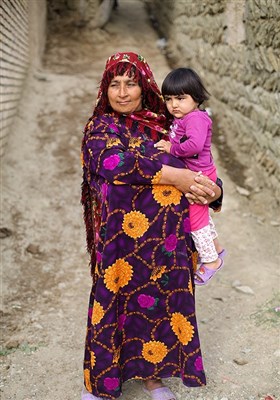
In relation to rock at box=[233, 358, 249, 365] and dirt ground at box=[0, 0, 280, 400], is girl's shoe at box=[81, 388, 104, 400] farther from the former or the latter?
rock at box=[233, 358, 249, 365]

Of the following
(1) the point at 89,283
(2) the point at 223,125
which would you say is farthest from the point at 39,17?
(1) the point at 89,283

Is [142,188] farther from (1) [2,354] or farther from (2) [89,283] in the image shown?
(2) [89,283]

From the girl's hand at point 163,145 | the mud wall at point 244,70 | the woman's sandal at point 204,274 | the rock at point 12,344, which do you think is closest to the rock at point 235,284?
the mud wall at point 244,70

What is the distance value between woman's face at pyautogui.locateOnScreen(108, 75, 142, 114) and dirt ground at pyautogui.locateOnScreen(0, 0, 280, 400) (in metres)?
1.48

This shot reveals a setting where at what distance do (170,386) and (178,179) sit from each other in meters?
1.24

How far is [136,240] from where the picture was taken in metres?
2.22

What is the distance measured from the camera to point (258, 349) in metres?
3.06

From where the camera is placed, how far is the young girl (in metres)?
2.14

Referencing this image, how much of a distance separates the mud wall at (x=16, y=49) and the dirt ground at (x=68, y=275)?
256 mm

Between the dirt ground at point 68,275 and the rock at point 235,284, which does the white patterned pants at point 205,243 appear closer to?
the dirt ground at point 68,275

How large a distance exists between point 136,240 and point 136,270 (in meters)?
0.14

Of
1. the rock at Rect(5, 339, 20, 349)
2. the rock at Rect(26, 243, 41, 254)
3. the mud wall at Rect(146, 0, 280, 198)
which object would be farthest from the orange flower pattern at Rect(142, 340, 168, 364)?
the mud wall at Rect(146, 0, 280, 198)

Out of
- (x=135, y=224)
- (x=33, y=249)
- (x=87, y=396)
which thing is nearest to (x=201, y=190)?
(x=135, y=224)

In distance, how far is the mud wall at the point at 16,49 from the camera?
532cm
